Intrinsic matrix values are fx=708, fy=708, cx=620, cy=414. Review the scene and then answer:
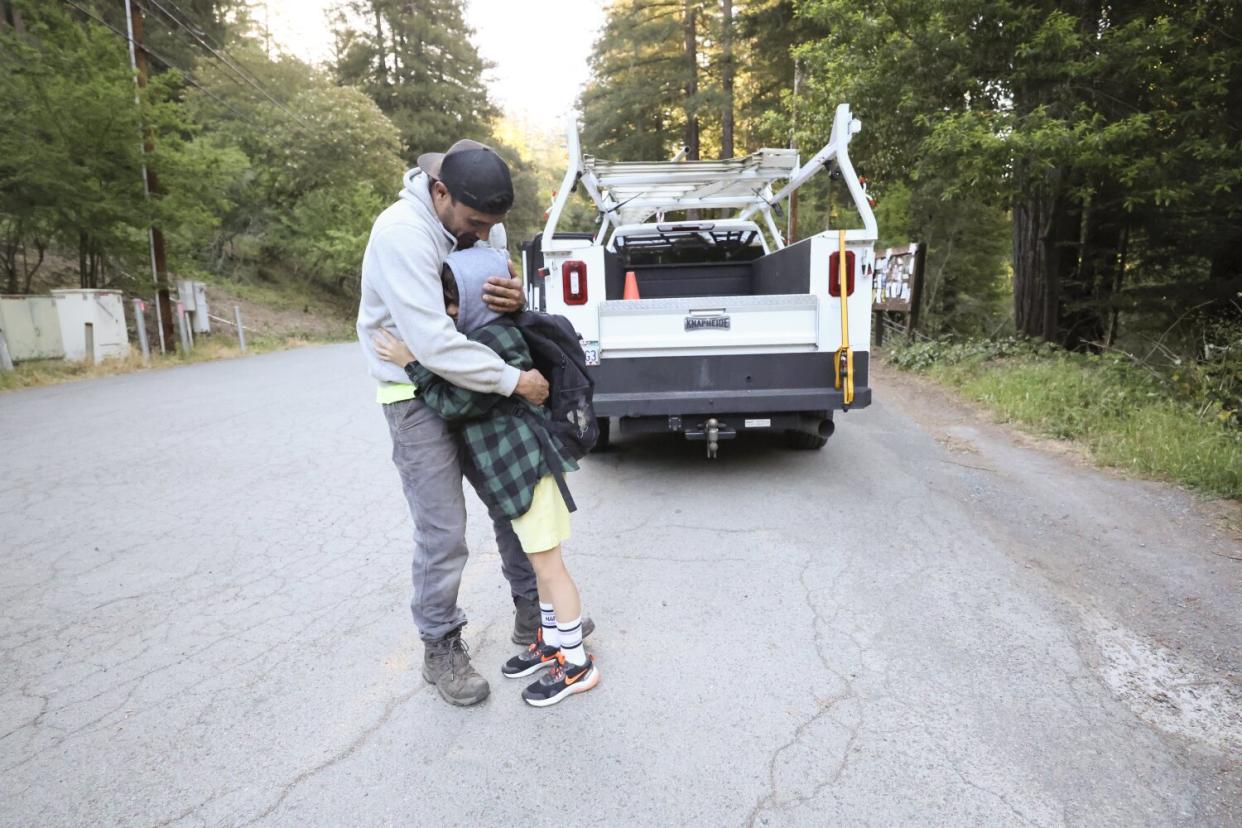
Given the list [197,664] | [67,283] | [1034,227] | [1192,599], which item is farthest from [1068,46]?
[67,283]

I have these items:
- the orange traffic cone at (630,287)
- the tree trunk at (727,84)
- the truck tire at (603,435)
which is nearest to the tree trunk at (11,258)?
the orange traffic cone at (630,287)

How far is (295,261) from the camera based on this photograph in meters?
28.2

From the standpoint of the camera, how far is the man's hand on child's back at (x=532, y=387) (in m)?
2.32

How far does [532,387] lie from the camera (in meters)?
2.34

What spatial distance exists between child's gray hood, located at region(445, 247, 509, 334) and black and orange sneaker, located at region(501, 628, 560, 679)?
121 cm

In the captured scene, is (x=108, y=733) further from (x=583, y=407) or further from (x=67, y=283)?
(x=67, y=283)

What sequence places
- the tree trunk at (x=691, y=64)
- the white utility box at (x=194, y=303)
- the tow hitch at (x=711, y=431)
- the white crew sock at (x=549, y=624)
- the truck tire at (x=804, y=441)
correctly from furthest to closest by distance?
the tree trunk at (x=691, y=64), the white utility box at (x=194, y=303), the truck tire at (x=804, y=441), the tow hitch at (x=711, y=431), the white crew sock at (x=549, y=624)

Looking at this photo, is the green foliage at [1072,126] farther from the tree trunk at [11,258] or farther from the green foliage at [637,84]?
the tree trunk at [11,258]

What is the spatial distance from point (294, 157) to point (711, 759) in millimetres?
→ 29190

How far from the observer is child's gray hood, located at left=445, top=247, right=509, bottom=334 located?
2.31 meters

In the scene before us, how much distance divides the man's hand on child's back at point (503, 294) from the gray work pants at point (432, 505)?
43cm

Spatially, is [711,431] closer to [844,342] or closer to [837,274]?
[844,342]

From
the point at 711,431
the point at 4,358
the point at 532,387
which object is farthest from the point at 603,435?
the point at 4,358

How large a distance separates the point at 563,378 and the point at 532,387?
0.56ft
